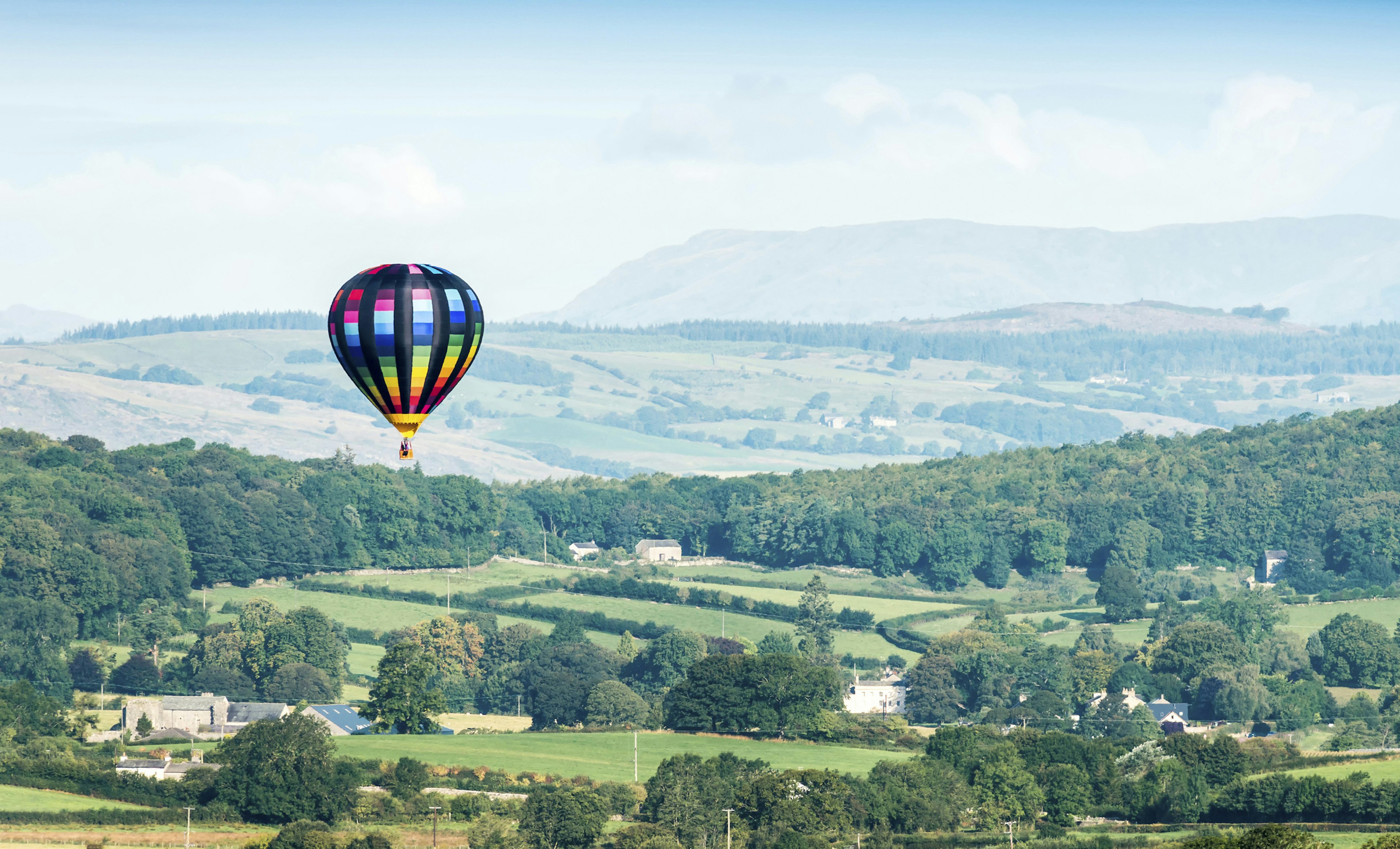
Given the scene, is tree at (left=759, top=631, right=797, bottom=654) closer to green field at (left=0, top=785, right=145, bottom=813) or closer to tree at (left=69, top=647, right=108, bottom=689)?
tree at (left=69, top=647, right=108, bottom=689)

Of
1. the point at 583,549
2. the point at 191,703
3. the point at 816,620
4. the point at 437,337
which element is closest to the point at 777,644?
the point at 816,620

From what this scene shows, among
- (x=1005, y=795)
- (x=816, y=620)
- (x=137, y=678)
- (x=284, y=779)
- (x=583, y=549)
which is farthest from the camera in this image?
(x=583, y=549)

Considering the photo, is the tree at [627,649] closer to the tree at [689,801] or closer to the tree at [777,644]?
the tree at [777,644]

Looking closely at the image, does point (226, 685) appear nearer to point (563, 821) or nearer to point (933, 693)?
point (933, 693)

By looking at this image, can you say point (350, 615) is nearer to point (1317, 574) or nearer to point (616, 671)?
point (616, 671)

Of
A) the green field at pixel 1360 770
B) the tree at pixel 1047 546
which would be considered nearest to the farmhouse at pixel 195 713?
the green field at pixel 1360 770

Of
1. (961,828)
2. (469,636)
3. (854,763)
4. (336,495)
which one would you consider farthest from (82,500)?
(961,828)
